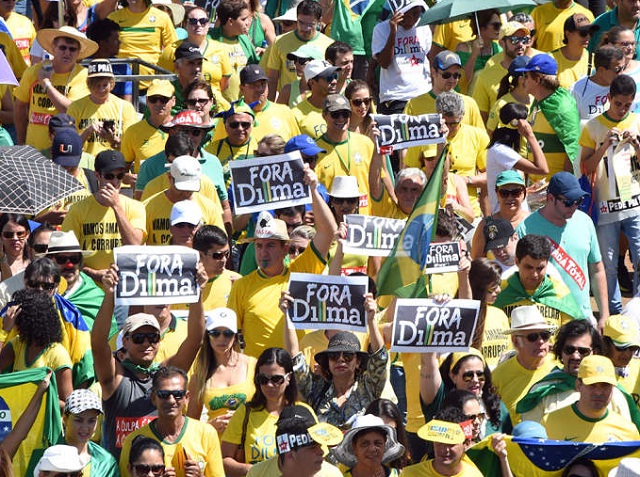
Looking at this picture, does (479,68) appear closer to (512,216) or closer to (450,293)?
(512,216)

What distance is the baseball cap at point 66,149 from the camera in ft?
42.2

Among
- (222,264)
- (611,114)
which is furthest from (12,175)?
(611,114)

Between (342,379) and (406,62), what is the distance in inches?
225

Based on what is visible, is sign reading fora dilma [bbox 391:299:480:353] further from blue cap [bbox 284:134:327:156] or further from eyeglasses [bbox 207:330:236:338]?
blue cap [bbox 284:134:327:156]

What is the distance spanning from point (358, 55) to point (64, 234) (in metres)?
5.96

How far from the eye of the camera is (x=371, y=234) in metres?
11.4

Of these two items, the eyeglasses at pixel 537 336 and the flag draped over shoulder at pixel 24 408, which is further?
the eyeglasses at pixel 537 336

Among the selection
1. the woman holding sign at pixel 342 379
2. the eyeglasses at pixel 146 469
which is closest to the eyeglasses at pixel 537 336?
the woman holding sign at pixel 342 379

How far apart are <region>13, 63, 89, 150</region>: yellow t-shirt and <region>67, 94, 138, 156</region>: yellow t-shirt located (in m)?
0.38

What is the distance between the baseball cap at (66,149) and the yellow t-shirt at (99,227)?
74 cm

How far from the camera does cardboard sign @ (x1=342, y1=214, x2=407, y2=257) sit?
37.3ft

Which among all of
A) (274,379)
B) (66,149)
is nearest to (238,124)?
(66,149)

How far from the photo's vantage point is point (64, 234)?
11.5m

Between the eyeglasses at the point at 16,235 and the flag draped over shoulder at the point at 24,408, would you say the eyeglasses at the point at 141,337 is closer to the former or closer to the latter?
the flag draped over shoulder at the point at 24,408
